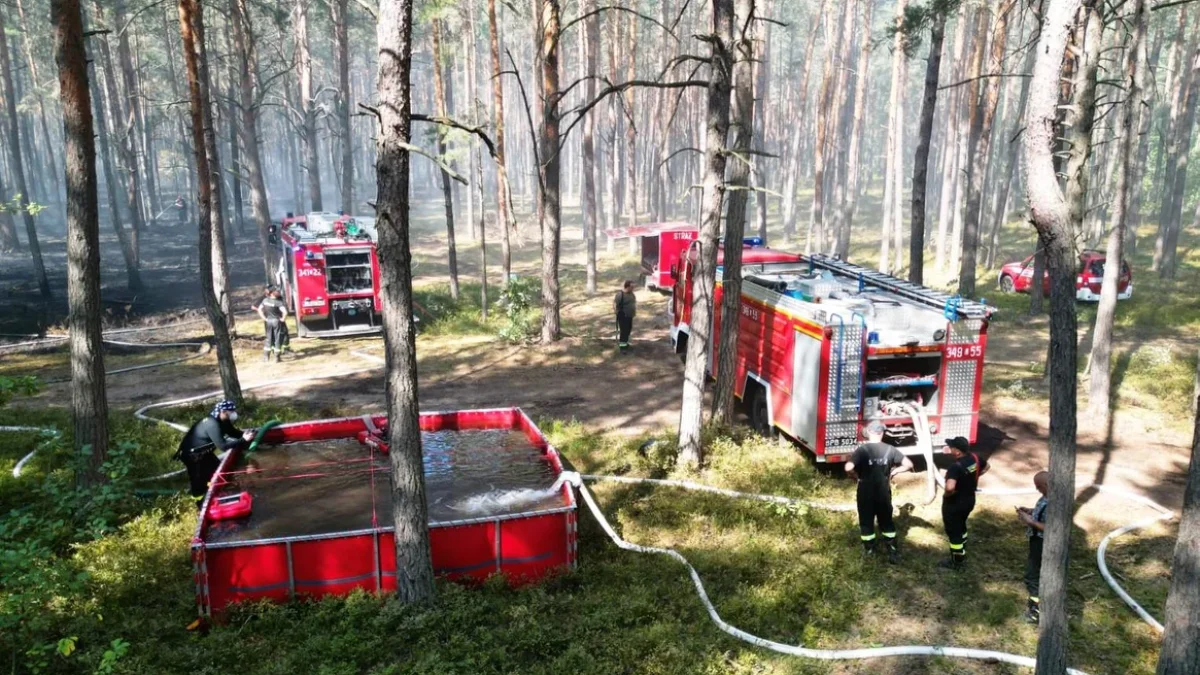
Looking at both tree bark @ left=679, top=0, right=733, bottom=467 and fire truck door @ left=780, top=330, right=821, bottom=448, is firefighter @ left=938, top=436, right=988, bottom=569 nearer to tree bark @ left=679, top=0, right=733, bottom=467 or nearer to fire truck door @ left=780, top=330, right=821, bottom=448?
fire truck door @ left=780, top=330, right=821, bottom=448

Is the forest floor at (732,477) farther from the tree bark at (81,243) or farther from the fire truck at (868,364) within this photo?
the tree bark at (81,243)

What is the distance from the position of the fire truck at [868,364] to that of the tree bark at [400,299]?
222 inches

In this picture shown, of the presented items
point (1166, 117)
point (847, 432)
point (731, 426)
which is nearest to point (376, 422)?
point (731, 426)

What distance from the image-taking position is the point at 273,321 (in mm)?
17641

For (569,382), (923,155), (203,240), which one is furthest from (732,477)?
(923,155)

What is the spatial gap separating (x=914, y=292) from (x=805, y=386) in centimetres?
248

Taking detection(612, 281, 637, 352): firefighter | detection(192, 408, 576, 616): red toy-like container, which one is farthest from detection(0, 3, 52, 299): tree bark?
detection(192, 408, 576, 616): red toy-like container

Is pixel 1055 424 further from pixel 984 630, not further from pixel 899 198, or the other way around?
pixel 899 198

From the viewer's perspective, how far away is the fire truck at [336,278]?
20.1 metres

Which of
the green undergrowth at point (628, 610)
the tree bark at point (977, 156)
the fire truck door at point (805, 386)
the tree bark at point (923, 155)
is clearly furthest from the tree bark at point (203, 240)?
the tree bark at point (977, 156)

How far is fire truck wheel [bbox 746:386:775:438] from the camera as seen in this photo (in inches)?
490

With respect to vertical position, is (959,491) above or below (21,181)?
below

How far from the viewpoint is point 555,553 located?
26.5 ft

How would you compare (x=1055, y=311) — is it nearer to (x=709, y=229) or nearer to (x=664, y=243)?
(x=709, y=229)
